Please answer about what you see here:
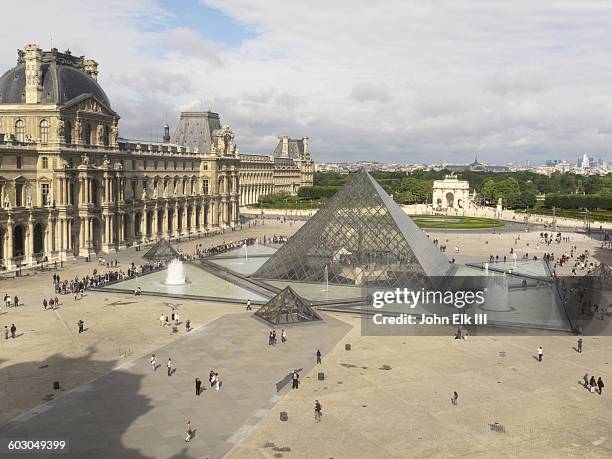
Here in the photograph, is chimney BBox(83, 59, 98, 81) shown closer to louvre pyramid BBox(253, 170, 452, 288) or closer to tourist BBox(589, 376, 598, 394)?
louvre pyramid BBox(253, 170, 452, 288)

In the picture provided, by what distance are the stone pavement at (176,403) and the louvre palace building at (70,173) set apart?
29841mm

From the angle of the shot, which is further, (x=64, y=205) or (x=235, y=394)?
(x=64, y=205)

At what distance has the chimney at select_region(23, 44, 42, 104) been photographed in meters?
56.9

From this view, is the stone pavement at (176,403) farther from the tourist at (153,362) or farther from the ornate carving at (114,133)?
the ornate carving at (114,133)

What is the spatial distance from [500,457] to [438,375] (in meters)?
7.53

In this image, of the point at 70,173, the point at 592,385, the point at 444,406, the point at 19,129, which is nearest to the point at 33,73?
the point at 19,129

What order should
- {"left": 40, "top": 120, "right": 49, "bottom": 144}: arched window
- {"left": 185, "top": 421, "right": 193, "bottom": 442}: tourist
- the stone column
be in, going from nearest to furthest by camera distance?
{"left": 185, "top": 421, "right": 193, "bottom": 442}: tourist, the stone column, {"left": 40, "top": 120, "right": 49, "bottom": 144}: arched window

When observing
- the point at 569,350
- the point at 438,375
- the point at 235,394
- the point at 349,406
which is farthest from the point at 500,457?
the point at 569,350

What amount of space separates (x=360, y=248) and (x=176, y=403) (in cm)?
2355

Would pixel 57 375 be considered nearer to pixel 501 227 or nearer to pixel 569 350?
pixel 569 350

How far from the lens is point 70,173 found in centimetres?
5766

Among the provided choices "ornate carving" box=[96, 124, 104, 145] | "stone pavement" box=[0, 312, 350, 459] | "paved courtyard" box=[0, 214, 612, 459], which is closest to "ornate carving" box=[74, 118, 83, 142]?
"ornate carving" box=[96, 124, 104, 145]

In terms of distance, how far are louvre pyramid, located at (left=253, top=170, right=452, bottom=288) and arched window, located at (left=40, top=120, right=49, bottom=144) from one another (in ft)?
80.6

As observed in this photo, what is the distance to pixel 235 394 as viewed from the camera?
941 inches
